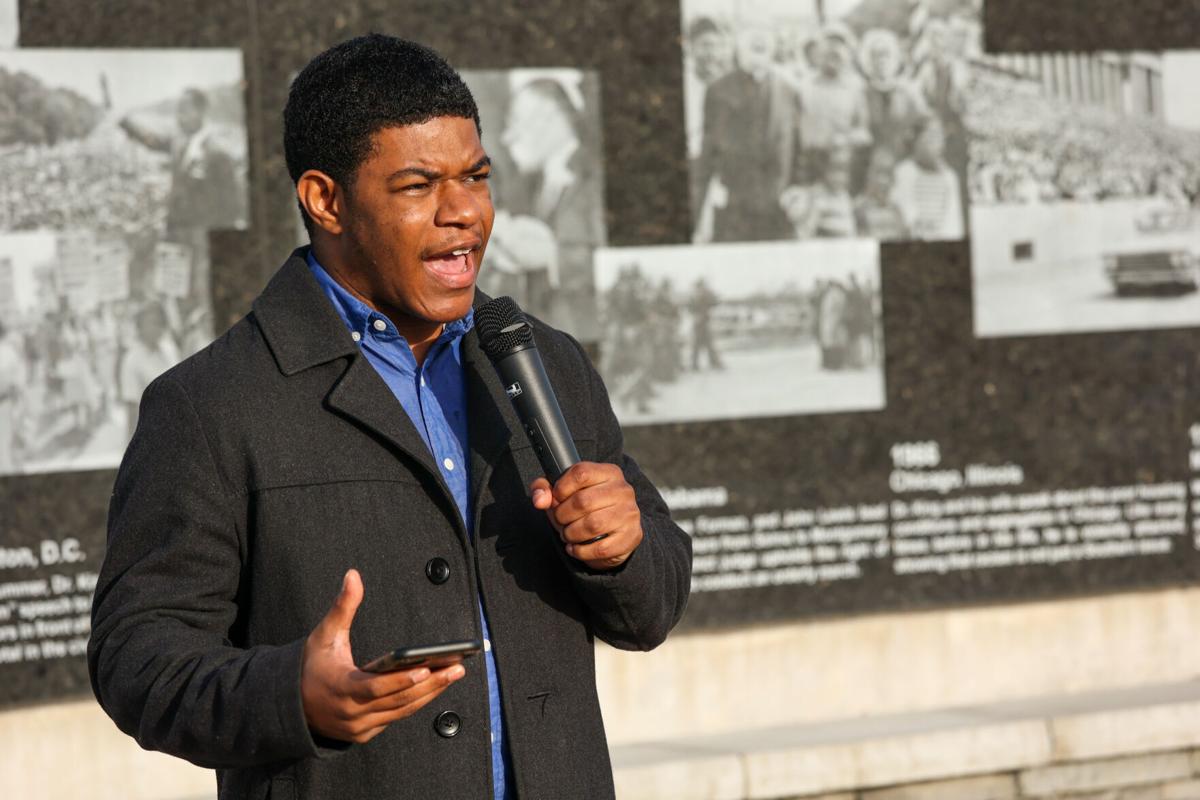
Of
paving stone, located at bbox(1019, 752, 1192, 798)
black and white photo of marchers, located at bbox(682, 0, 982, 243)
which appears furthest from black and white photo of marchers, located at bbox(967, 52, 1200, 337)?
paving stone, located at bbox(1019, 752, 1192, 798)

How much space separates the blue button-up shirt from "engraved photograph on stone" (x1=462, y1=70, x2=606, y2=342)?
2.77 metres

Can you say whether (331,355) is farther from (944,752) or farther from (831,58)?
(831,58)

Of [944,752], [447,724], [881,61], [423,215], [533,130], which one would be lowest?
[944,752]

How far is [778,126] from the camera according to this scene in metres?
5.61

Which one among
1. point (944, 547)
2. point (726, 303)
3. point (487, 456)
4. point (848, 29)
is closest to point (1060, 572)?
point (944, 547)

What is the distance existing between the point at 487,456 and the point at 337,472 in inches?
8.5

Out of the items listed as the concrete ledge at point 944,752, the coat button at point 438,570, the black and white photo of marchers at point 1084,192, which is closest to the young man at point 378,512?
the coat button at point 438,570

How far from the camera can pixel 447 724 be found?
2.25 meters

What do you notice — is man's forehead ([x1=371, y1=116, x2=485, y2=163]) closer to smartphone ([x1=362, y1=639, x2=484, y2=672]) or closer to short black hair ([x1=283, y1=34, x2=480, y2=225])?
short black hair ([x1=283, y1=34, x2=480, y2=225])

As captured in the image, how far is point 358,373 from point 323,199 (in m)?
0.28

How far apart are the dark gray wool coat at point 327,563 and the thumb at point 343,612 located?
0.23m

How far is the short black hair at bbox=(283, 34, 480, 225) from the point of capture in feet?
7.76

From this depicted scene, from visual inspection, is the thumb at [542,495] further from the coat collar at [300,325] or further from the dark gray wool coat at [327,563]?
the coat collar at [300,325]

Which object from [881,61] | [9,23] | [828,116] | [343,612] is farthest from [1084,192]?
[343,612]
